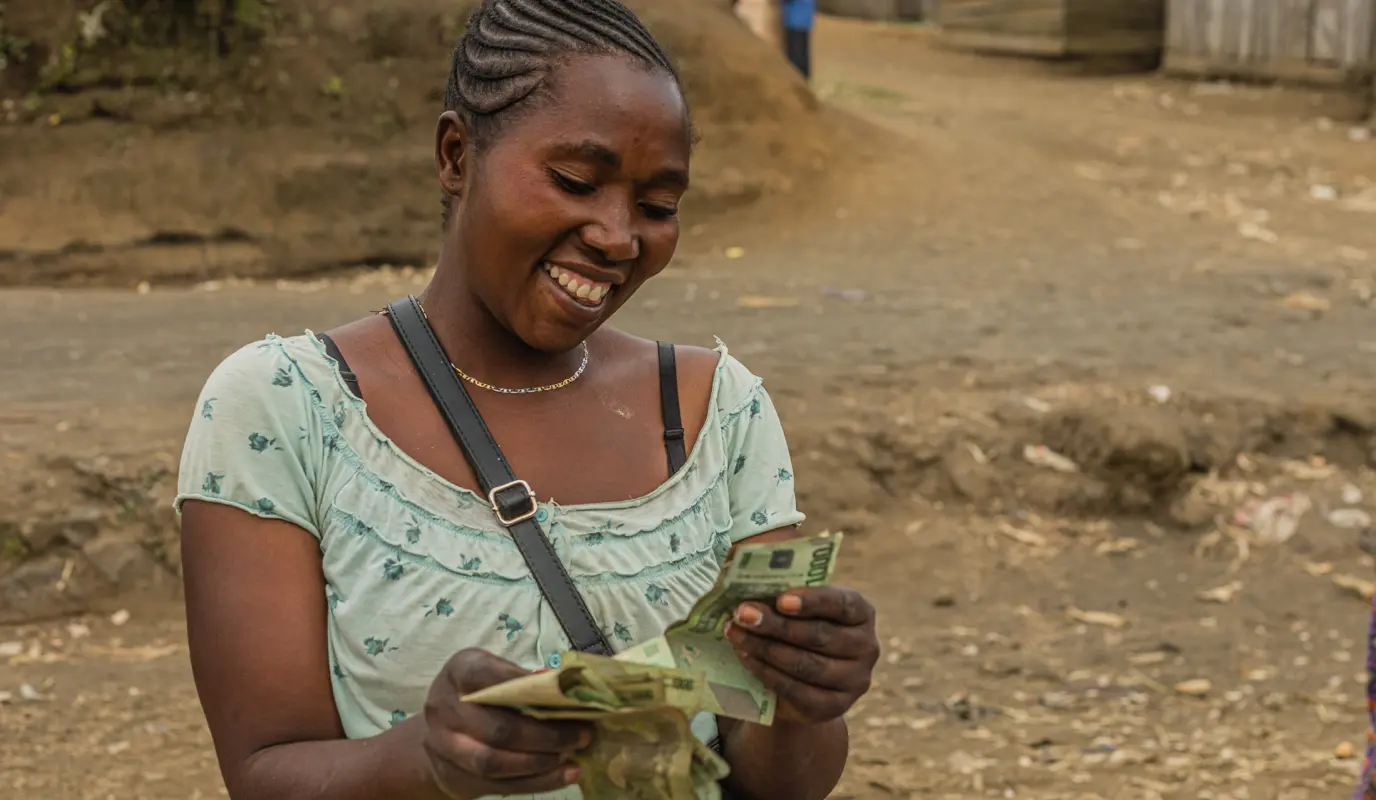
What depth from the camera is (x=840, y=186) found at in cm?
1046

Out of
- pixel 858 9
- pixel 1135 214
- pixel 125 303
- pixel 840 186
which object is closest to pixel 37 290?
pixel 125 303

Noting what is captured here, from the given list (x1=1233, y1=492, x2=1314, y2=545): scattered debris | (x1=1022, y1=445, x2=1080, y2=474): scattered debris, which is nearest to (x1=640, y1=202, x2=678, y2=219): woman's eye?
(x1=1022, y1=445, x2=1080, y2=474): scattered debris

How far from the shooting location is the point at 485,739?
5.10 feet

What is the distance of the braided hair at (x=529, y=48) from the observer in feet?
6.42

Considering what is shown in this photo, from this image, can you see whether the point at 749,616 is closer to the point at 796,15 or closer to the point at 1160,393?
the point at 1160,393

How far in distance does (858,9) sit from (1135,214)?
11.1 metres

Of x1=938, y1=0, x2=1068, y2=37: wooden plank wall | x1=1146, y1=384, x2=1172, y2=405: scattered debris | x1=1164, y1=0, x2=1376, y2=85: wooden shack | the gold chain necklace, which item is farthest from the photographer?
x1=938, y1=0, x2=1068, y2=37: wooden plank wall

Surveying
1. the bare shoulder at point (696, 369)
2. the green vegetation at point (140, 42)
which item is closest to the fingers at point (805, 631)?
the bare shoulder at point (696, 369)

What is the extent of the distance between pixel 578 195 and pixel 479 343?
0.87 ft

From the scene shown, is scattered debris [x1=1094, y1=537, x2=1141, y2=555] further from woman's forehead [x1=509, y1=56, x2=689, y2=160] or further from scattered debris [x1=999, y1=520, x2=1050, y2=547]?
woman's forehead [x1=509, y1=56, x2=689, y2=160]

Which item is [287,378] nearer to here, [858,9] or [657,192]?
[657,192]

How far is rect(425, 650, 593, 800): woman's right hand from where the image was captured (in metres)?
1.56

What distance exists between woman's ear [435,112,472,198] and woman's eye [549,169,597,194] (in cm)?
16

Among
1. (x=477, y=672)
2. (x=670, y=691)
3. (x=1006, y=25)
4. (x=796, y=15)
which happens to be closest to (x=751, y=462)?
(x=670, y=691)
